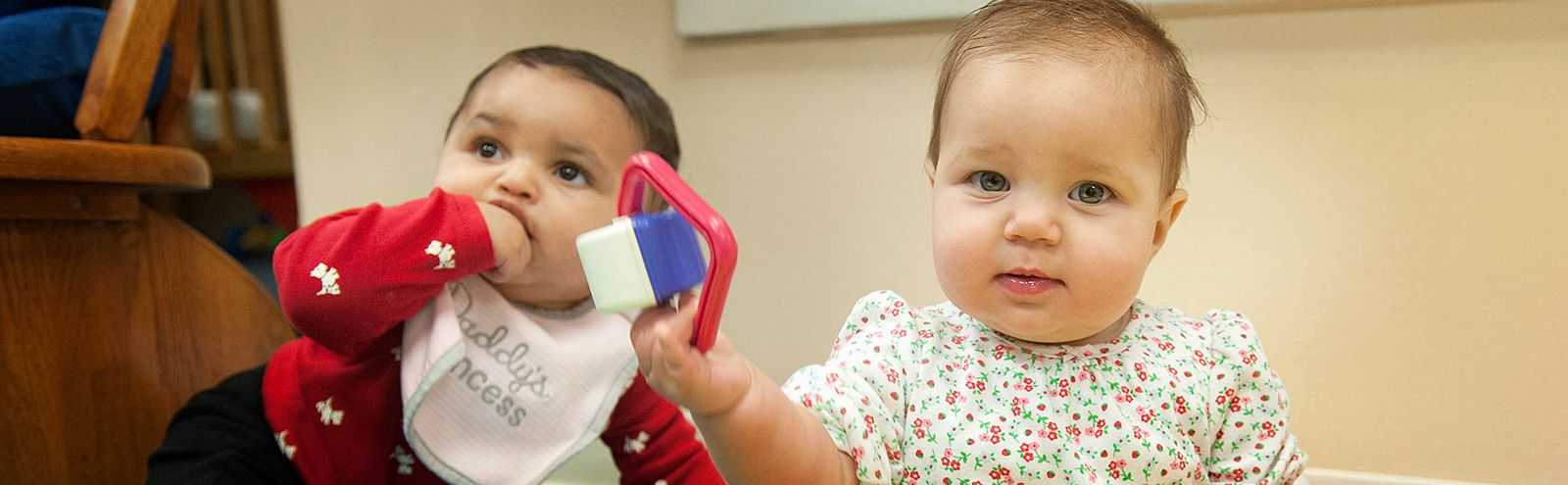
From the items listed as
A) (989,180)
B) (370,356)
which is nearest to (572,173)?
(370,356)

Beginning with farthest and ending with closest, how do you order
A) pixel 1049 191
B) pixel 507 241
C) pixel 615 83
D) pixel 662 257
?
pixel 615 83
pixel 507 241
pixel 1049 191
pixel 662 257

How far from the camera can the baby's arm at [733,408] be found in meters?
0.52

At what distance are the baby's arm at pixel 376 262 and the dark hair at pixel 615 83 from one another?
0.19 metres

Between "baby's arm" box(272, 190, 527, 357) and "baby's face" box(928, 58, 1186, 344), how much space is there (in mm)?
392

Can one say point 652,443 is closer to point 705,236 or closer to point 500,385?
point 500,385

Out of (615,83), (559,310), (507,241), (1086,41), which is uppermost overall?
(1086,41)

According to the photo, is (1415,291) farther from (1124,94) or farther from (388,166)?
(388,166)

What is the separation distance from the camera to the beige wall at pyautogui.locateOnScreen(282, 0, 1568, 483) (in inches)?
38.0

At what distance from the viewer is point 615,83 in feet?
3.05

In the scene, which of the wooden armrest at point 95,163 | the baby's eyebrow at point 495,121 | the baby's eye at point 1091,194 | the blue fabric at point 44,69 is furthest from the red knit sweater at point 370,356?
the baby's eye at point 1091,194

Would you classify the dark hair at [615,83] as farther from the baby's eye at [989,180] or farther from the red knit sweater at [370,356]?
the baby's eye at [989,180]

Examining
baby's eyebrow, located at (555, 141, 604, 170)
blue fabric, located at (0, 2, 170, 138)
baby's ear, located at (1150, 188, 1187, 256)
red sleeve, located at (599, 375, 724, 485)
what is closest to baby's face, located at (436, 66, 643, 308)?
→ baby's eyebrow, located at (555, 141, 604, 170)

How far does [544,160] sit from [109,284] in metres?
0.48

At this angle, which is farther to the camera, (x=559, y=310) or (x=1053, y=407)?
(x=559, y=310)
